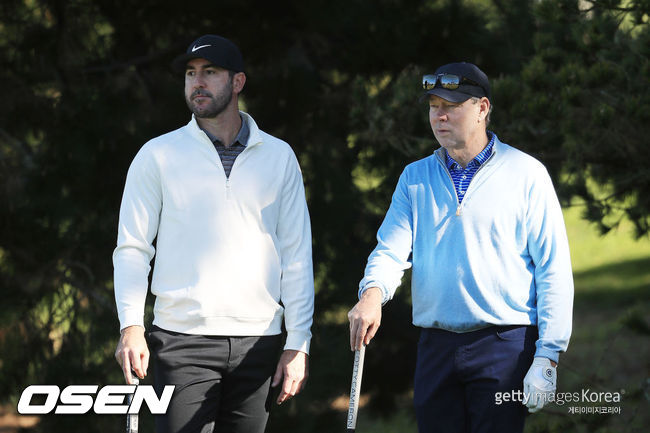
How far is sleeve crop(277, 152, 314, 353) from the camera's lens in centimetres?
288

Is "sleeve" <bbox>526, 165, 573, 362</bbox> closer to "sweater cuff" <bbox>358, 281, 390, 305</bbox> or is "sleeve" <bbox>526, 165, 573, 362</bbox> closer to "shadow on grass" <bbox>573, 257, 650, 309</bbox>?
"sweater cuff" <bbox>358, 281, 390, 305</bbox>

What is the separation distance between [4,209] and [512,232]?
3418mm

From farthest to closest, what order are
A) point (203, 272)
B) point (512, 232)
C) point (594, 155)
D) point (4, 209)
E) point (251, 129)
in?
point (4, 209) < point (594, 155) < point (251, 129) < point (203, 272) < point (512, 232)

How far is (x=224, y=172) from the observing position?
2.85 metres

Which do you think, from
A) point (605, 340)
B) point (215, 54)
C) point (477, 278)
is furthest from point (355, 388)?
point (605, 340)

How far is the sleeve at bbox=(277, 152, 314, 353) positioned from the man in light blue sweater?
0.33 meters

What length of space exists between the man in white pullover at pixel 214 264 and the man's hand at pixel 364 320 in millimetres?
383

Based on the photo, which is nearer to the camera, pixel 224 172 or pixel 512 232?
pixel 512 232

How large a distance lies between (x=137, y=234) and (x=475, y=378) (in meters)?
1.07

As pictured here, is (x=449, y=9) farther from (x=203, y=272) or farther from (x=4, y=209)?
(x=203, y=272)

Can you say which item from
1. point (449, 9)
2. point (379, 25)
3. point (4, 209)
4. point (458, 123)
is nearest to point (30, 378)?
point (4, 209)

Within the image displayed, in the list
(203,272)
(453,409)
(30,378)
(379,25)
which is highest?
(379,25)
